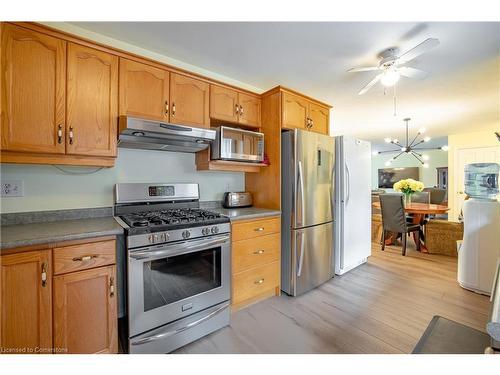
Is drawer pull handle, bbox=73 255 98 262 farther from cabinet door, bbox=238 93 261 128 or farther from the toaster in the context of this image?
cabinet door, bbox=238 93 261 128

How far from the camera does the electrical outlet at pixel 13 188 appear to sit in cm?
150

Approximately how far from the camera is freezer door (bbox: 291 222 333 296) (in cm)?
228

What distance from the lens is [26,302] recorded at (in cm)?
114

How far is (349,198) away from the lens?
9.24 feet

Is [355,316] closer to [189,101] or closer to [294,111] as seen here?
[294,111]

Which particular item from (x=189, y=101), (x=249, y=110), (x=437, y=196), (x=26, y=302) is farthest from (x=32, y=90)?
(x=437, y=196)

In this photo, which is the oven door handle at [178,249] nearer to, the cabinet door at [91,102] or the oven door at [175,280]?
the oven door at [175,280]

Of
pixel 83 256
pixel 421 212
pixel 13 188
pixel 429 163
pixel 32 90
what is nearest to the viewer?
pixel 83 256

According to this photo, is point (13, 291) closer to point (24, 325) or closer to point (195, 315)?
point (24, 325)

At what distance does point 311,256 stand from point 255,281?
688 millimetres

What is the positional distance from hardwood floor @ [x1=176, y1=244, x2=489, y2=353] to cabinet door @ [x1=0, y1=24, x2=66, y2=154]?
1711 millimetres

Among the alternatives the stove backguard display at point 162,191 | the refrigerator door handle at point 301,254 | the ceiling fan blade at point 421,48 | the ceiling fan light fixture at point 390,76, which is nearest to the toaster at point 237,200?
the stove backguard display at point 162,191
